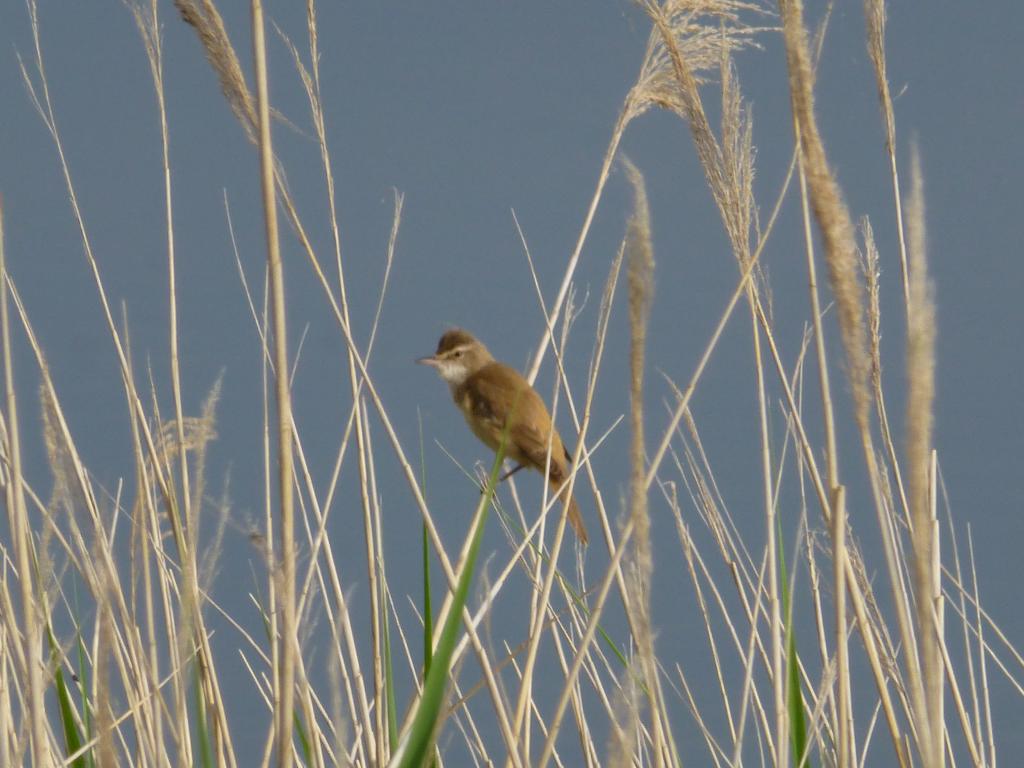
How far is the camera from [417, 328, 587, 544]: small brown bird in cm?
371

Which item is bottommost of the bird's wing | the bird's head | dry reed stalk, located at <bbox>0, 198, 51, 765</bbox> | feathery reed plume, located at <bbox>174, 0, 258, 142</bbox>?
the bird's wing

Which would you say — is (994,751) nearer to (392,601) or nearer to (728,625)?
(728,625)

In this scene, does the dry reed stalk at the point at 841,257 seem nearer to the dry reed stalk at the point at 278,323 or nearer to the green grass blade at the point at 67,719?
the dry reed stalk at the point at 278,323

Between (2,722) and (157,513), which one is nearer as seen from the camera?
(2,722)

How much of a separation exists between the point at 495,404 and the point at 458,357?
468 mm

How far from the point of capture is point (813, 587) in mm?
2279

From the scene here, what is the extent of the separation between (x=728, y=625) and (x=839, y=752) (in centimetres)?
91

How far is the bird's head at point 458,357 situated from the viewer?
4.19m

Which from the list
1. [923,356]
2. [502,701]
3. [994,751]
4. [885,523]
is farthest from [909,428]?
[994,751]

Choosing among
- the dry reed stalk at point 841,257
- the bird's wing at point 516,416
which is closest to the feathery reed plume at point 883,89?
the dry reed stalk at point 841,257

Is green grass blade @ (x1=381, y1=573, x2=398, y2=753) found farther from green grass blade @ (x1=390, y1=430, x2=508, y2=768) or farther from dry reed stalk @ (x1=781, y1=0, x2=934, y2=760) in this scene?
dry reed stalk @ (x1=781, y1=0, x2=934, y2=760)

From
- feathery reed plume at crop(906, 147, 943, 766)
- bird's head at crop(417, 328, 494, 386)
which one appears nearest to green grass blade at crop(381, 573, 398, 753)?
feathery reed plume at crop(906, 147, 943, 766)

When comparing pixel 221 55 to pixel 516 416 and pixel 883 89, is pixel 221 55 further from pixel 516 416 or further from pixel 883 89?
pixel 516 416

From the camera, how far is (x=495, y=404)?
381 centimetres
